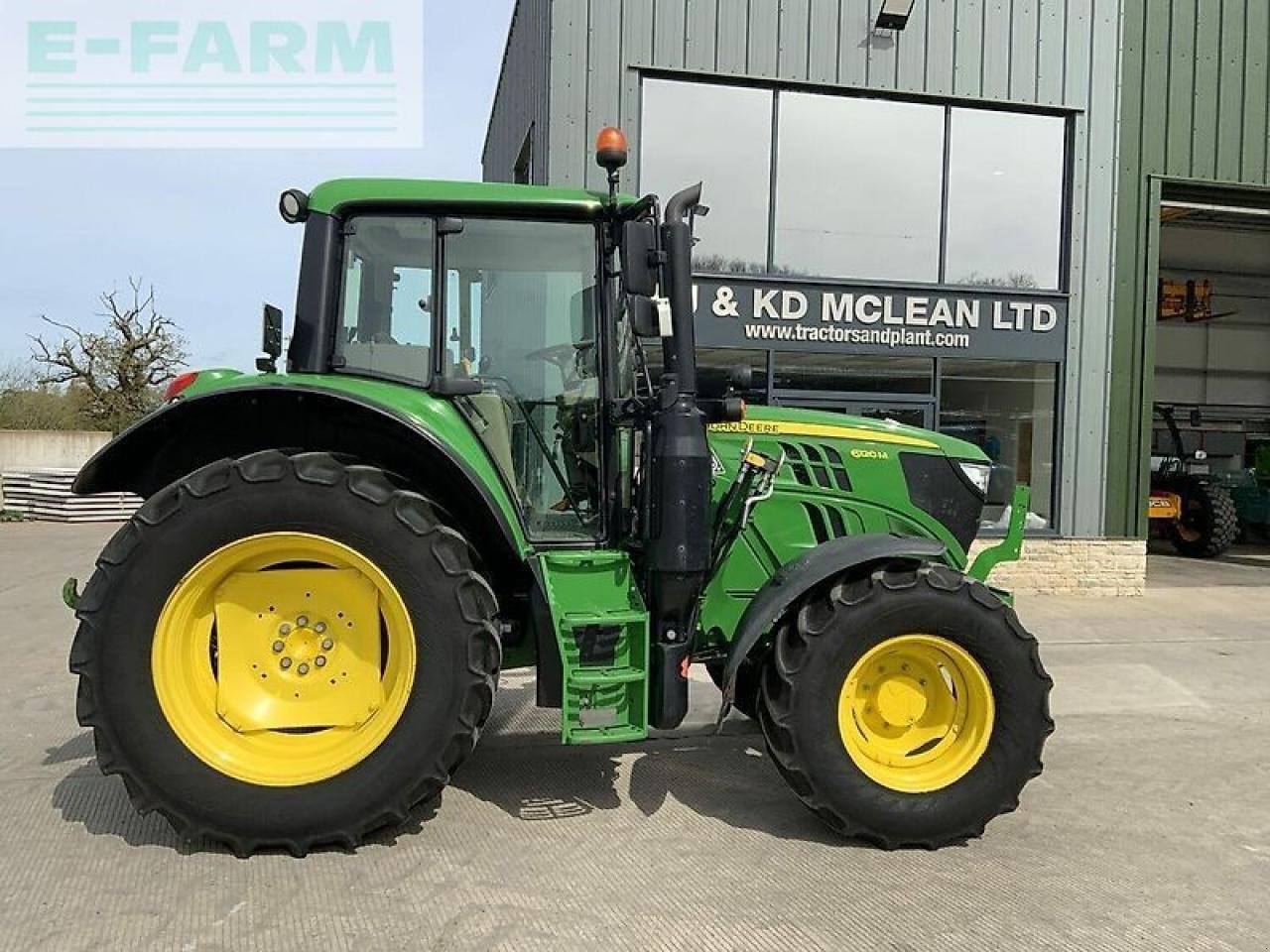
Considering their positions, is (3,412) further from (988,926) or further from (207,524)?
(988,926)

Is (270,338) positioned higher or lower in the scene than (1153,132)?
lower

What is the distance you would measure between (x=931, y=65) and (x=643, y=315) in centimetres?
741

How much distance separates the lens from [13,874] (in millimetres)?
3016

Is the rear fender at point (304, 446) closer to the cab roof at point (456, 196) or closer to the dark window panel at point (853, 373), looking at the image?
the cab roof at point (456, 196)

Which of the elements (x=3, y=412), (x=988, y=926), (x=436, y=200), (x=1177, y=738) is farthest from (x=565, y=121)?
(x=3, y=412)

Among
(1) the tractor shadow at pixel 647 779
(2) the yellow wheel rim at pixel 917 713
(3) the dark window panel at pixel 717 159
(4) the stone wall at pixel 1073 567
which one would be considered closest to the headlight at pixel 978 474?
(2) the yellow wheel rim at pixel 917 713

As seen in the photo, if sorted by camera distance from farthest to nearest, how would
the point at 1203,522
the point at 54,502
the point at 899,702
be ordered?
the point at 54,502, the point at 1203,522, the point at 899,702

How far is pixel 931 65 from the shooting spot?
9.05m

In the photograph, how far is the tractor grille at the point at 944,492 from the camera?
13.2 ft

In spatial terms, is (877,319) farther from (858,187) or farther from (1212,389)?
(1212,389)

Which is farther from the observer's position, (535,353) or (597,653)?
(535,353)

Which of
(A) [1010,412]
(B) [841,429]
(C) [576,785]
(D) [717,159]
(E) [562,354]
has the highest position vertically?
(D) [717,159]

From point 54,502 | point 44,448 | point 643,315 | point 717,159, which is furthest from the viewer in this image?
point 44,448

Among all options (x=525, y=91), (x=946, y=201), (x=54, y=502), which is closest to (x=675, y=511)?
(x=946, y=201)
